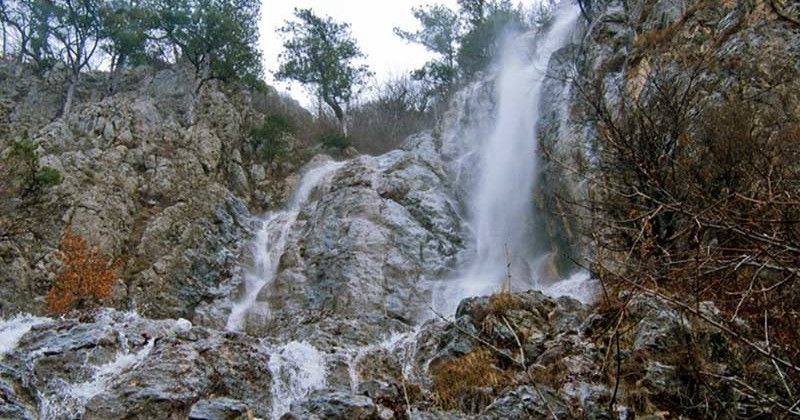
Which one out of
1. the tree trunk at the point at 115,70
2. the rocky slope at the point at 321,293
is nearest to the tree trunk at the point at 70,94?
the rocky slope at the point at 321,293

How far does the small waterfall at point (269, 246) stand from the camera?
1836cm

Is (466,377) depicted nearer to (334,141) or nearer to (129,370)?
(129,370)

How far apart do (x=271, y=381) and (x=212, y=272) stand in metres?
10.2

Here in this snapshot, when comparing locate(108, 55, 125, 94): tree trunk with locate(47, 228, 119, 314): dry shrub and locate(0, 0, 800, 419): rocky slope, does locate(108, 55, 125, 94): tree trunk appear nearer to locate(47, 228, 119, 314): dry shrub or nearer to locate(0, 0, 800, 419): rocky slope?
locate(0, 0, 800, 419): rocky slope

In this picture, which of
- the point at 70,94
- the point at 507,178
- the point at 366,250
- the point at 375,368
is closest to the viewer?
the point at 375,368

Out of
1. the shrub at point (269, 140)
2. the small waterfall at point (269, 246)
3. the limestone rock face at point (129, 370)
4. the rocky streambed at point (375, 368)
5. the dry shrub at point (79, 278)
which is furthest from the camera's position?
the shrub at point (269, 140)

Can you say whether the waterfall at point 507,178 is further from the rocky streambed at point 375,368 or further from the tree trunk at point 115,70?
the tree trunk at point 115,70

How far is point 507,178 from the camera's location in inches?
826

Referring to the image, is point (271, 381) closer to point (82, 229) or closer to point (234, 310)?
point (234, 310)

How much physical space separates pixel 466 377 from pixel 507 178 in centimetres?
1277

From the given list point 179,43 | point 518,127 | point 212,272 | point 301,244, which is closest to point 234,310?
point 212,272

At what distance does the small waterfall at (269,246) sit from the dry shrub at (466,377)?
939 centimetres

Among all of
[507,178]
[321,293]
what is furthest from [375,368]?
[507,178]

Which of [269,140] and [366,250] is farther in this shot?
[269,140]
